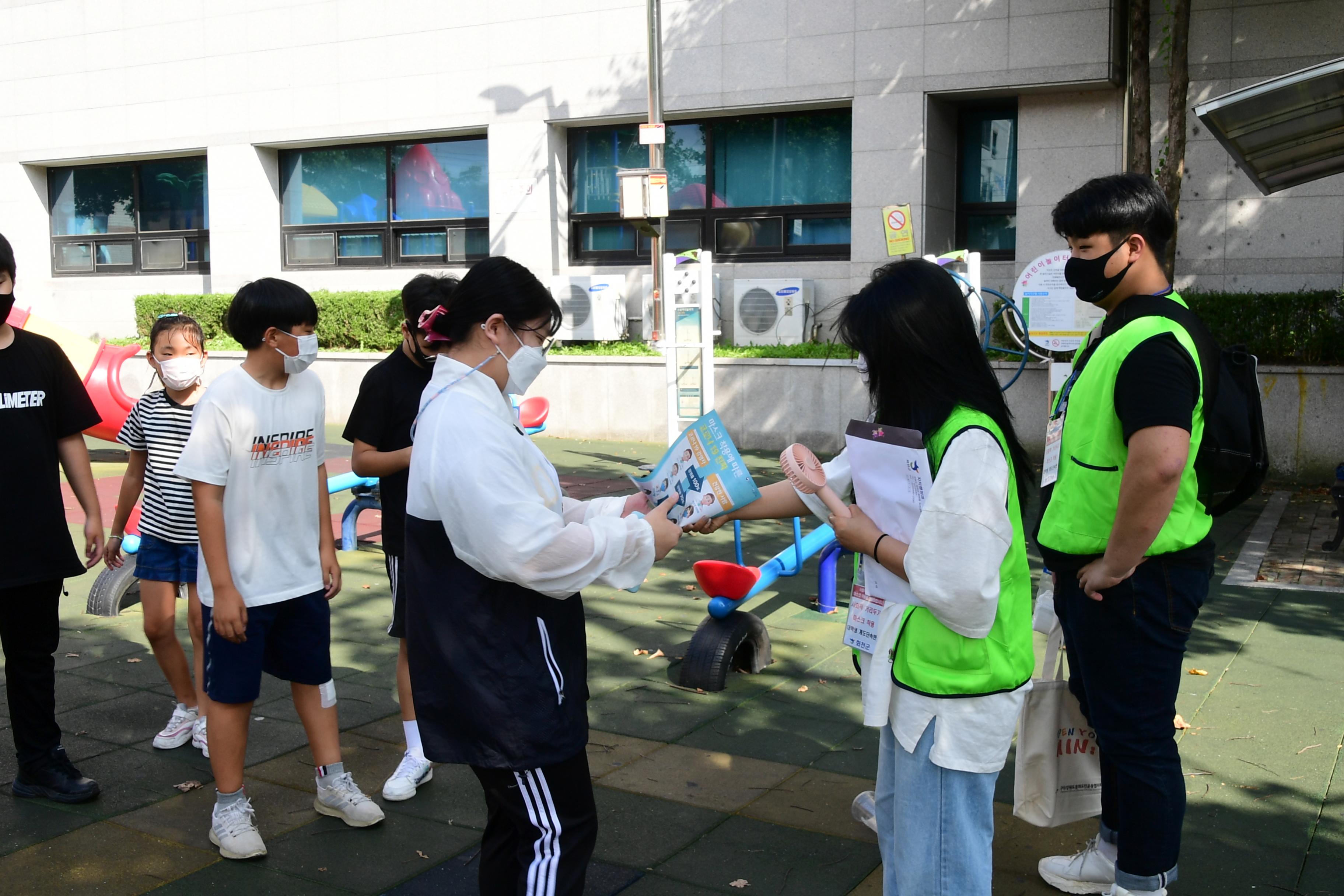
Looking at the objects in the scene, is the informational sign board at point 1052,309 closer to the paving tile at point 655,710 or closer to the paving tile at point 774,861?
the paving tile at point 655,710

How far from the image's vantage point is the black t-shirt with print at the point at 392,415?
4.40m

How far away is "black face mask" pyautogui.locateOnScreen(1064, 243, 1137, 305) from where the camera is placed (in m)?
3.26

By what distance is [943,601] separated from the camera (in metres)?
2.50

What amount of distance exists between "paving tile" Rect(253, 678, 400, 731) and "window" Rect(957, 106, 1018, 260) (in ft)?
36.3

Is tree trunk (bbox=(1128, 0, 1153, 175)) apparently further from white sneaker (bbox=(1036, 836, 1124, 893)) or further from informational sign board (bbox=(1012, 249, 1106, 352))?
white sneaker (bbox=(1036, 836, 1124, 893))

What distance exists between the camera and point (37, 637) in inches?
171

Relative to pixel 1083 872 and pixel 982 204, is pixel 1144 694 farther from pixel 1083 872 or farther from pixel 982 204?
pixel 982 204

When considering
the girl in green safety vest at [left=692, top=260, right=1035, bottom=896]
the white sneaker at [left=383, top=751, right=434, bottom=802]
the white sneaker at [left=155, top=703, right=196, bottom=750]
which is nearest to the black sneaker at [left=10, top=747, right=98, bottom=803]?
the white sneaker at [left=155, top=703, right=196, bottom=750]

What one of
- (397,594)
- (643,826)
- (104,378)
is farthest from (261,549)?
(104,378)

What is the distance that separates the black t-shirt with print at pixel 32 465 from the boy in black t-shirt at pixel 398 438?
1096 mm

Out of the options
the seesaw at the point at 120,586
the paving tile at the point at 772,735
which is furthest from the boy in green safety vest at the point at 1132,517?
the seesaw at the point at 120,586

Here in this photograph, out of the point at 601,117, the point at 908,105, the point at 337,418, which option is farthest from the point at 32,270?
the point at 908,105

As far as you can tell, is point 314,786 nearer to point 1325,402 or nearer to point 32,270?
point 1325,402

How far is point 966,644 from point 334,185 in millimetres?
17052
